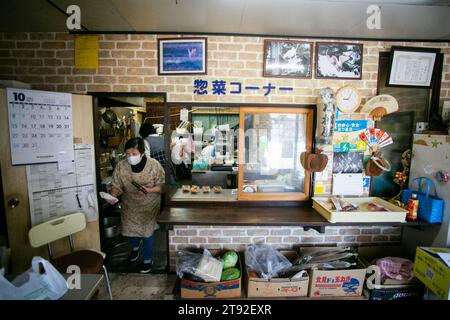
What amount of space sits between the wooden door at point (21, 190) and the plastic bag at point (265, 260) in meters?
1.75

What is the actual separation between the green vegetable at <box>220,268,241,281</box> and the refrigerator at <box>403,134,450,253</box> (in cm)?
182

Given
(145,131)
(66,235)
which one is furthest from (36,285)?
(145,131)

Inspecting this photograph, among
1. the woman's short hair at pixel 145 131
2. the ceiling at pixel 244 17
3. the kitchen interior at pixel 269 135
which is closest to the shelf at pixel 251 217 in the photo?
the kitchen interior at pixel 269 135

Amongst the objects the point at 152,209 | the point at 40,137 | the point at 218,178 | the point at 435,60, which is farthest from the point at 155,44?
the point at 435,60

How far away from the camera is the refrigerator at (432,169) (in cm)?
177

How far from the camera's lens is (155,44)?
1.99m

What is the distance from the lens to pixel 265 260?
204 cm

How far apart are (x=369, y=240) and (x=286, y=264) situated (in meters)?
1.06

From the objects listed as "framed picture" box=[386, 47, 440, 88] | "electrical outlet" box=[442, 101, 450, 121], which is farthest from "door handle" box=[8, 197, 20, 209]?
"electrical outlet" box=[442, 101, 450, 121]

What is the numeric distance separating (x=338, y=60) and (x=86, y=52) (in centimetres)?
247

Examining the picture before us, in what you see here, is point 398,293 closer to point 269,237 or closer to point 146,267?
point 269,237

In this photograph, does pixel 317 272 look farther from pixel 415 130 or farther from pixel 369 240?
pixel 415 130

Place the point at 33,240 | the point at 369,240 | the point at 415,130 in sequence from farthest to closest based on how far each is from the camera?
the point at 369,240, the point at 415,130, the point at 33,240

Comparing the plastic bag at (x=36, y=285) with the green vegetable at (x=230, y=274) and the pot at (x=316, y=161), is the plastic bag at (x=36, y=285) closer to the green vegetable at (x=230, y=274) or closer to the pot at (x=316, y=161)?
the green vegetable at (x=230, y=274)
